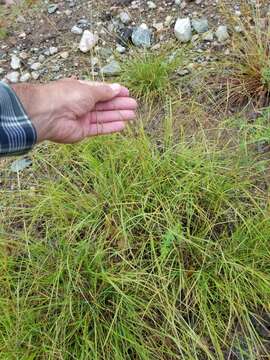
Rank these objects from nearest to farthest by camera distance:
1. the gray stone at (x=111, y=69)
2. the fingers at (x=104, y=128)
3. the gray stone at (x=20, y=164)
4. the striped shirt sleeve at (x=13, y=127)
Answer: the striped shirt sleeve at (x=13, y=127)
the fingers at (x=104, y=128)
the gray stone at (x=20, y=164)
the gray stone at (x=111, y=69)

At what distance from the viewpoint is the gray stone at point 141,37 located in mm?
2537

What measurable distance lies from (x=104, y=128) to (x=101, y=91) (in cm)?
14

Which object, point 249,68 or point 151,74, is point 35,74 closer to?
point 151,74

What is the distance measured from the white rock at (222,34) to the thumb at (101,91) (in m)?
0.78

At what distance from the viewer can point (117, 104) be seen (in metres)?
1.93

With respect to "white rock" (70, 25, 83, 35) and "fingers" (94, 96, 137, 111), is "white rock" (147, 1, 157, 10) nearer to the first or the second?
A: "white rock" (70, 25, 83, 35)

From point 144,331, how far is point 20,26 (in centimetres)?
177

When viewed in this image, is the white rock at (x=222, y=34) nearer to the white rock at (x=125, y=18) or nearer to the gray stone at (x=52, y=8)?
the white rock at (x=125, y=18)

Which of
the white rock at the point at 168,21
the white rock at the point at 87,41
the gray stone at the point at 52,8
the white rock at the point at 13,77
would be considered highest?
the gray stone at the point at 52,8

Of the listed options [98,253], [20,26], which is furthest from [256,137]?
[20,26]

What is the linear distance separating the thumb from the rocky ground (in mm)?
551

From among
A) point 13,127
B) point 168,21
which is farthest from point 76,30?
point 13,127

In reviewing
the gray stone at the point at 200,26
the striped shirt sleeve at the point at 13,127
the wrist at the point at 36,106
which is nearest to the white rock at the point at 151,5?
the gray stone at the point at 200,26

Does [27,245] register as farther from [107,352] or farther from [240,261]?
[240,261]
